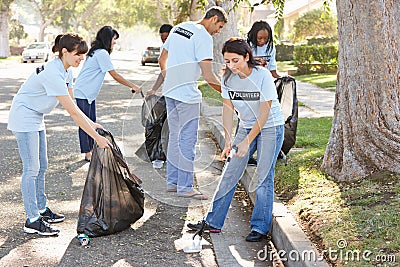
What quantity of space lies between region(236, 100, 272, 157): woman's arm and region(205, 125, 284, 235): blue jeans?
125 millimetres

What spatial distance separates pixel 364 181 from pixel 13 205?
341 centimetres

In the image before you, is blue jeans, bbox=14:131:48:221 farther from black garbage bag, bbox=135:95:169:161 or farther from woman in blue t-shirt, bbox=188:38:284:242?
black garbage bag, bbox=135:95:169:161

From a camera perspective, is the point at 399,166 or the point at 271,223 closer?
Answer: the point at 271,223

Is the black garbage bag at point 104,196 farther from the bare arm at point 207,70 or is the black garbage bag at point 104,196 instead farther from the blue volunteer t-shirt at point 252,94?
the bare arm at point 207,70

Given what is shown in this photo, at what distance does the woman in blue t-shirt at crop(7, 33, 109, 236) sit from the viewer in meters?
5.43

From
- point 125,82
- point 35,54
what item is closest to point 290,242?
point 125,82

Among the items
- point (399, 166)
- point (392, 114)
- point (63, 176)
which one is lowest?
point (63, 176)

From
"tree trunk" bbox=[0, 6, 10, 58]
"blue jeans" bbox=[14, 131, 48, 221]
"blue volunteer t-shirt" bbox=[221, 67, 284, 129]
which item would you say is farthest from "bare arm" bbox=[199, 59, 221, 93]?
"tree trunk" bbox=[0, 6, 10, 58]

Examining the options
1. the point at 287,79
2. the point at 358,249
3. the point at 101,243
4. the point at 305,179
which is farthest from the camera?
the point at 287,79

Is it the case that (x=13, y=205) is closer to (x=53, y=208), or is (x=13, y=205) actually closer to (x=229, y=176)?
(x=53, y=208)

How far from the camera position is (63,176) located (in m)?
8.08

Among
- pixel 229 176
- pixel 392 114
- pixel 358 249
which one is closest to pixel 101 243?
pixel 229 176

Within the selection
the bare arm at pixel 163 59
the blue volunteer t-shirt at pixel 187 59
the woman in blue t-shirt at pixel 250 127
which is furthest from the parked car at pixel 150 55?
the woman in blue t-shirt at pixel 250 127

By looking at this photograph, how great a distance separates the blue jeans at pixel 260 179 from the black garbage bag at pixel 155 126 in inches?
109
